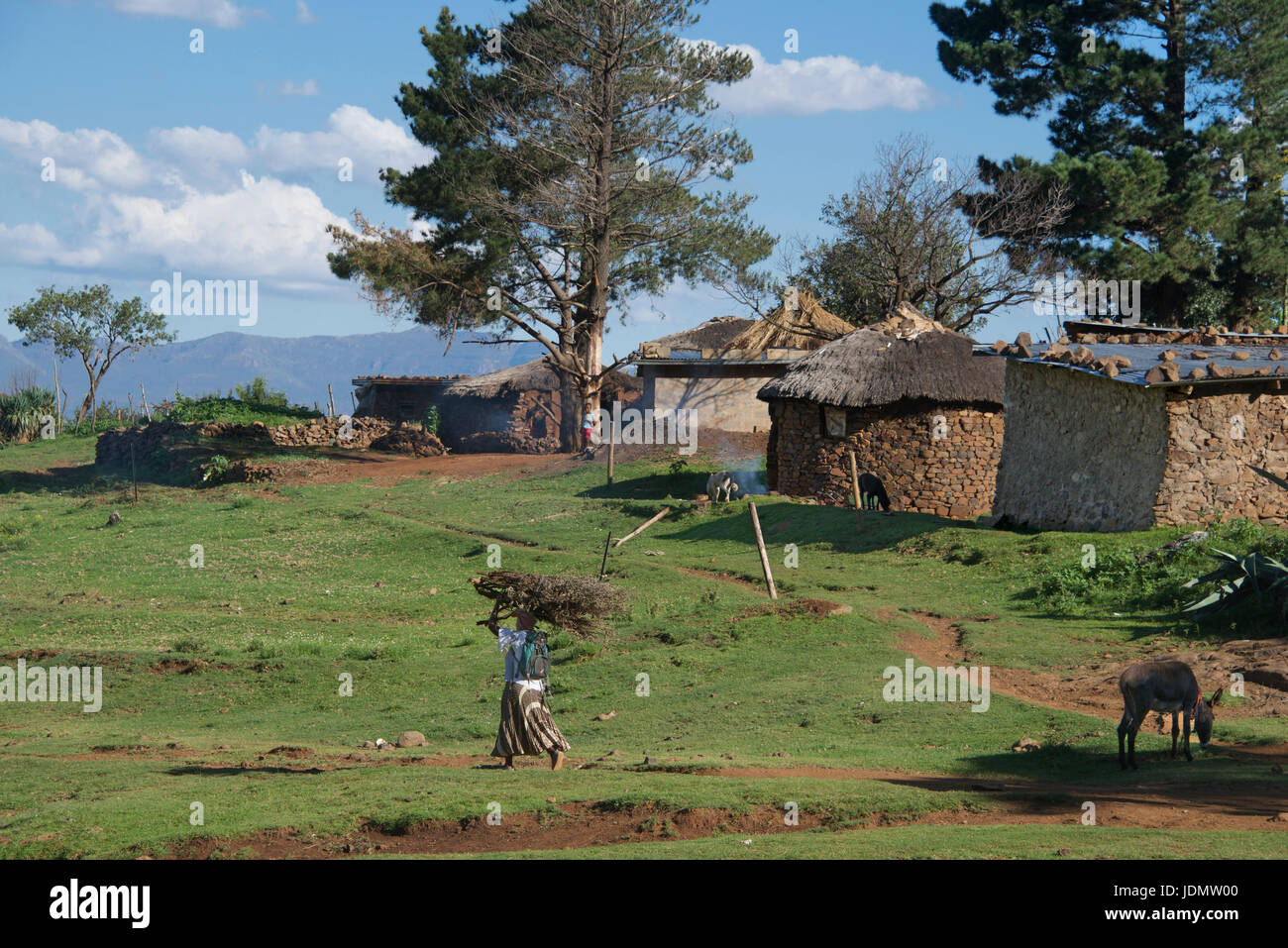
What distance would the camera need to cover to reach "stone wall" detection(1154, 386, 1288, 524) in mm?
18953

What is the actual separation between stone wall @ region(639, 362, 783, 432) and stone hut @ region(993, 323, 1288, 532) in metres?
15.9

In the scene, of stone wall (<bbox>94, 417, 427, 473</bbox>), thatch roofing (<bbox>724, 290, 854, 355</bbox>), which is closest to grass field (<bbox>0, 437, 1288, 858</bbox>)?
thatch roofing (<bbox>724, 290, 854, 355</bbox>)

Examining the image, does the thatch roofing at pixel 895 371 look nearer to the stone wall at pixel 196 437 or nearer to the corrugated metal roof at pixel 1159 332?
the corrugated metal roof at pixel 1159 332

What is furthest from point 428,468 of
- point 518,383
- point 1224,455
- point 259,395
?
point 1224,455

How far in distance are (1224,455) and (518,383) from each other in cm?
3179

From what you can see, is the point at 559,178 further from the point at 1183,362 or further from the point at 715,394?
the point at 1183,362

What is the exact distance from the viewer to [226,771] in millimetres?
10812

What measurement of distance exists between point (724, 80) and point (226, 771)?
34.2 meters

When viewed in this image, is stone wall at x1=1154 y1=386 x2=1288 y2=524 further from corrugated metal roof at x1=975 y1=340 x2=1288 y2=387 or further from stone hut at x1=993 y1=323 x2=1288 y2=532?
corrugated metal roof at x1=975 y1=340 x2=1288 y2=387

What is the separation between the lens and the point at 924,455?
2786 centimetres

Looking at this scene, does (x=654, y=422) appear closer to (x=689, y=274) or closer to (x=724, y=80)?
(x=689, y=274)

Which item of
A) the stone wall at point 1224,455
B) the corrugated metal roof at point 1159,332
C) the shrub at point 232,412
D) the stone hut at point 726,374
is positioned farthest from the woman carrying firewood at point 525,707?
the shrub at point 232,412

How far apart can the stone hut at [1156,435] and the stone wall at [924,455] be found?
16.7 feet
